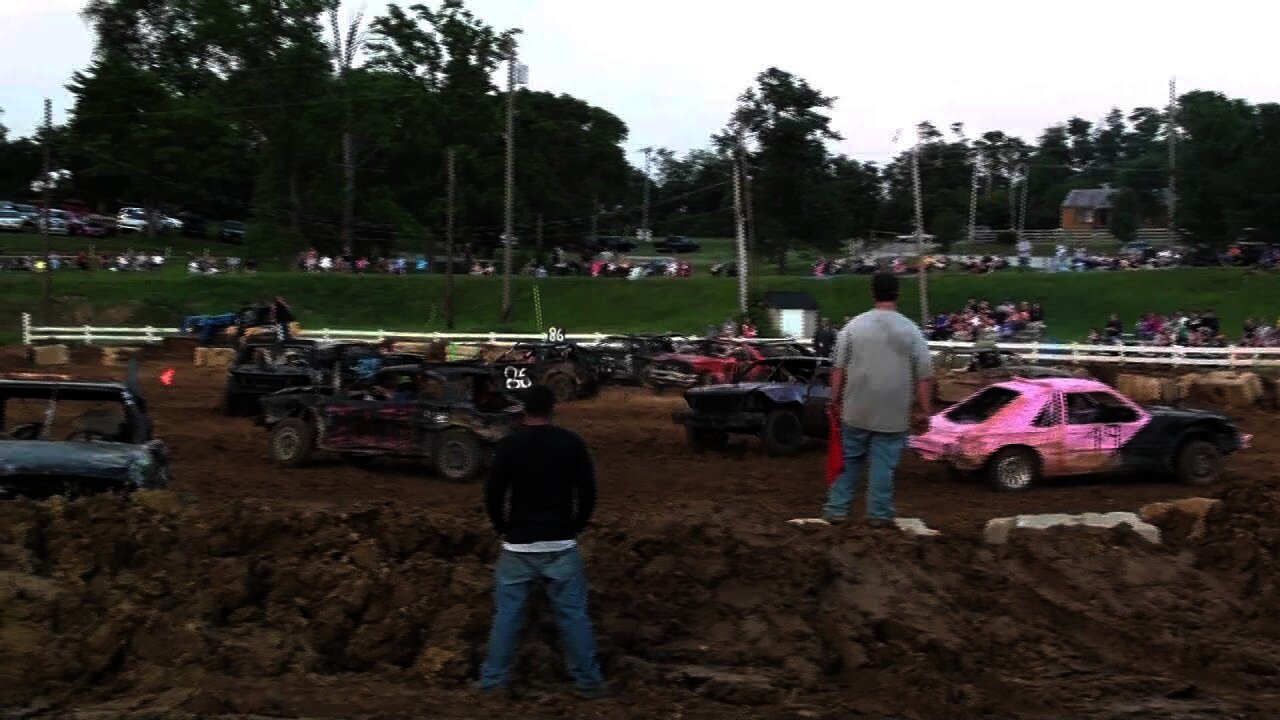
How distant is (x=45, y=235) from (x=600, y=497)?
3716 cm

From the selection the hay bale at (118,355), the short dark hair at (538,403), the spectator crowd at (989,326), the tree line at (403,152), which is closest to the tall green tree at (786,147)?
the tree line at (403,152)

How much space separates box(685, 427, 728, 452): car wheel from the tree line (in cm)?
4387

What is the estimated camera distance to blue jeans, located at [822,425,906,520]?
8.69 m

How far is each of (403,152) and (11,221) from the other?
22302 mm

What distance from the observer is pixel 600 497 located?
14.0 metres

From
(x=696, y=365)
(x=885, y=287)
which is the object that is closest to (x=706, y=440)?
(x=696, y=365)

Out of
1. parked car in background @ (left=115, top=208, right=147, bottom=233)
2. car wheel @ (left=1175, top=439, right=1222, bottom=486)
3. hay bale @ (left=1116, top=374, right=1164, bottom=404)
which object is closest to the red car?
hay bale @ (left=1116, top=374, right=1164, bottom=404)

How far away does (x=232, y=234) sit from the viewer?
77.4 m

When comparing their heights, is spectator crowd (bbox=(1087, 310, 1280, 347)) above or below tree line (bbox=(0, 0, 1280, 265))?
below

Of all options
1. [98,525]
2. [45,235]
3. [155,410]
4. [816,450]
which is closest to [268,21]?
[45,235]

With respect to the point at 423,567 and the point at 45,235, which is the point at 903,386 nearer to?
the point at 423,567

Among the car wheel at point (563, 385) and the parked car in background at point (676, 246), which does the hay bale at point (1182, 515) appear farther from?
the parked car in background at point (676, 246)

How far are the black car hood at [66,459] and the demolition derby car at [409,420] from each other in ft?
19.5

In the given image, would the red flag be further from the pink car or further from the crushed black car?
the crushed black car
